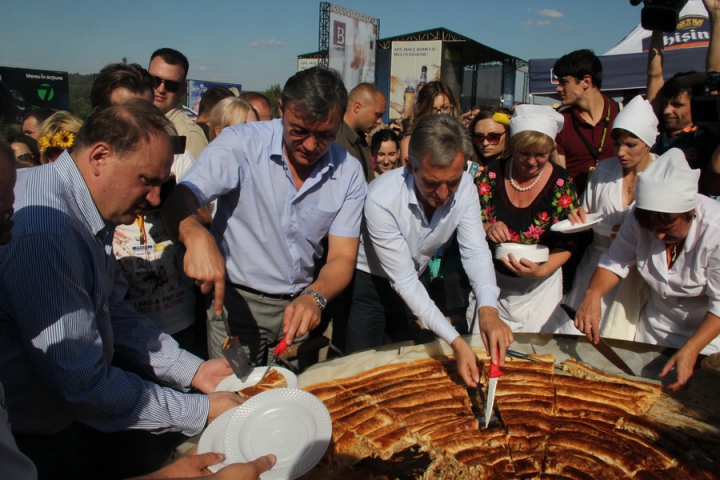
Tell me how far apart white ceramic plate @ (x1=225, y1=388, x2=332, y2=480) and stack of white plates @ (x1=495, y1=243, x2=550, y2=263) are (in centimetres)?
203

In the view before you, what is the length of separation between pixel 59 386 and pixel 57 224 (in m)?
0.56

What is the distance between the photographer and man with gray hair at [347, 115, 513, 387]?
2.64 metres

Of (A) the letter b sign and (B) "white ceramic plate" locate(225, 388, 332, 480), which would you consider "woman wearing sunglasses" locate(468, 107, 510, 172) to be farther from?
(A) the letter b sign

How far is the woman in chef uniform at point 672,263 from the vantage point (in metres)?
2.62

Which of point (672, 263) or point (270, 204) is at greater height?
point (270, 204)

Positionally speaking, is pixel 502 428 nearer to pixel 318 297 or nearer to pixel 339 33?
pixel 318 297

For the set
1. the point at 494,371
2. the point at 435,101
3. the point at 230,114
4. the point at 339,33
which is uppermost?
the point at 339,33

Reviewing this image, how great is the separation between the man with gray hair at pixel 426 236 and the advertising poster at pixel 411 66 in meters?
21.9

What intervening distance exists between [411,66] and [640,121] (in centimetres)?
2310

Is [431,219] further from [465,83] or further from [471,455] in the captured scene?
[465,83]

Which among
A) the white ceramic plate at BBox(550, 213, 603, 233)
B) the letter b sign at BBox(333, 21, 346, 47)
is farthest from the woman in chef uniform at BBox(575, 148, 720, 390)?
the letter b sign at BBox(333, 21, 346, 47)

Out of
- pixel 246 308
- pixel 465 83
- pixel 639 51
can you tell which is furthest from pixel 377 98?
pixel 465 83

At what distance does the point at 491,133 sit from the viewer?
4.74m

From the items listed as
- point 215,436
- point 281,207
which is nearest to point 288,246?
point 281,207
